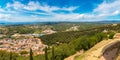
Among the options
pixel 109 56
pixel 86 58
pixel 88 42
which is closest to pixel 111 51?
pixel 109 56

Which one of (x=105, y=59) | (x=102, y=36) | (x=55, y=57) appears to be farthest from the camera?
(x=102, y=36)

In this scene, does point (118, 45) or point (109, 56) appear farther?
point (118, 45)

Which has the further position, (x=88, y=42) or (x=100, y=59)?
(x=88, y=42)

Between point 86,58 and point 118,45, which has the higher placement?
point 118,45

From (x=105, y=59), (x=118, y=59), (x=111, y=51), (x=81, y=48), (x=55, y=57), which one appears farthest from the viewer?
(x=81, y=48)

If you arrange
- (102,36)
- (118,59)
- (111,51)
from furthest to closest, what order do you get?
(102,36) → (111,51) → (118,59)

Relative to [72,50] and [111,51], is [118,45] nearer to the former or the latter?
[111,51]

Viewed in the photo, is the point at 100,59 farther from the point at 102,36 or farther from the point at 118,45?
the point at 102,36

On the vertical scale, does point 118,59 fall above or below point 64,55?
above

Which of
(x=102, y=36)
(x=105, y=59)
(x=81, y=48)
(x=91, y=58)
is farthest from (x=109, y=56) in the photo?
(x=102, y=36)
